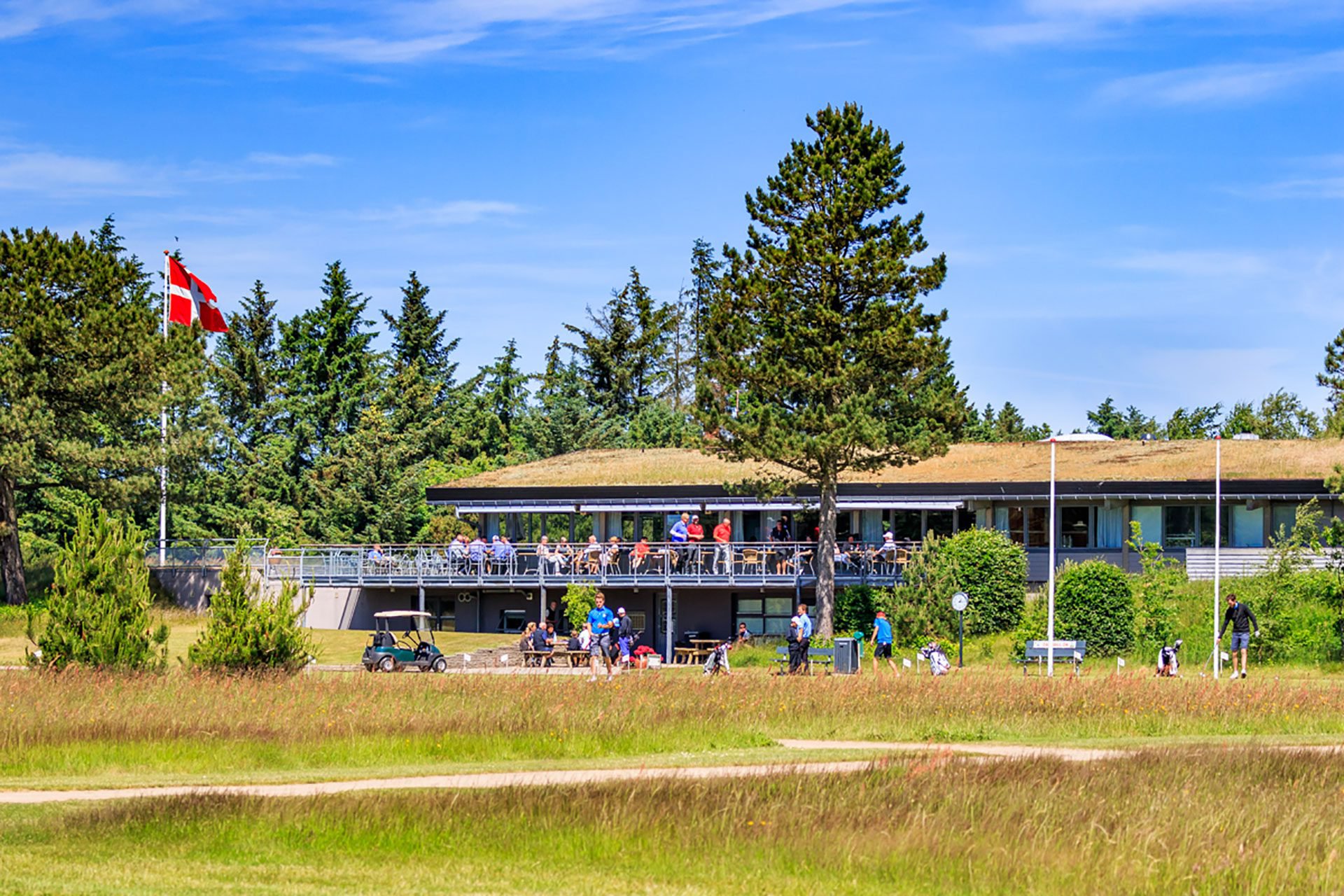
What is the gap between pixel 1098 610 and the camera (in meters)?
38.4

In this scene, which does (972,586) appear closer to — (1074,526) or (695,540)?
(1074,526)

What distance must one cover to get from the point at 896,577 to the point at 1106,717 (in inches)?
847

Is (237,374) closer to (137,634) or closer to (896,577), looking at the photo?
(896,577)

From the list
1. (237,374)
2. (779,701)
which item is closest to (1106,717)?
(779,701)

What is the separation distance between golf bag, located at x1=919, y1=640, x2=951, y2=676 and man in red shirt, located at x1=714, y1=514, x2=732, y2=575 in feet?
31.4

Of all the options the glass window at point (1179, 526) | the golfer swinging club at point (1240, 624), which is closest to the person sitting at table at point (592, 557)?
the glass window at point (1179, 526)

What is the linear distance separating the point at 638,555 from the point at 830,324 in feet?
26.0

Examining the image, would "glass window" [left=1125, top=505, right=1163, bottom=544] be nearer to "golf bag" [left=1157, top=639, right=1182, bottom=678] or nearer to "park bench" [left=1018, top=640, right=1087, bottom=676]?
"park bench" [left=1018, top=640, right=1087, bottom=676]

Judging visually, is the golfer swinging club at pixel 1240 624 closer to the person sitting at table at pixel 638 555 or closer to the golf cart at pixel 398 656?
the golf cart at pixel 398 656

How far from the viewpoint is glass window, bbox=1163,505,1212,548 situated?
45.3 m

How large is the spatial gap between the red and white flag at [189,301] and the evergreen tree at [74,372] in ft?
10.1

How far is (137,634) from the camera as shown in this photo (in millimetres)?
25781

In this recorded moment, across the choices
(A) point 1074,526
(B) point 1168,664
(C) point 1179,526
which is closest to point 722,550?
(A) point 1074,526

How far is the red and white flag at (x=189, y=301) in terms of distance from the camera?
55000 millimetres
